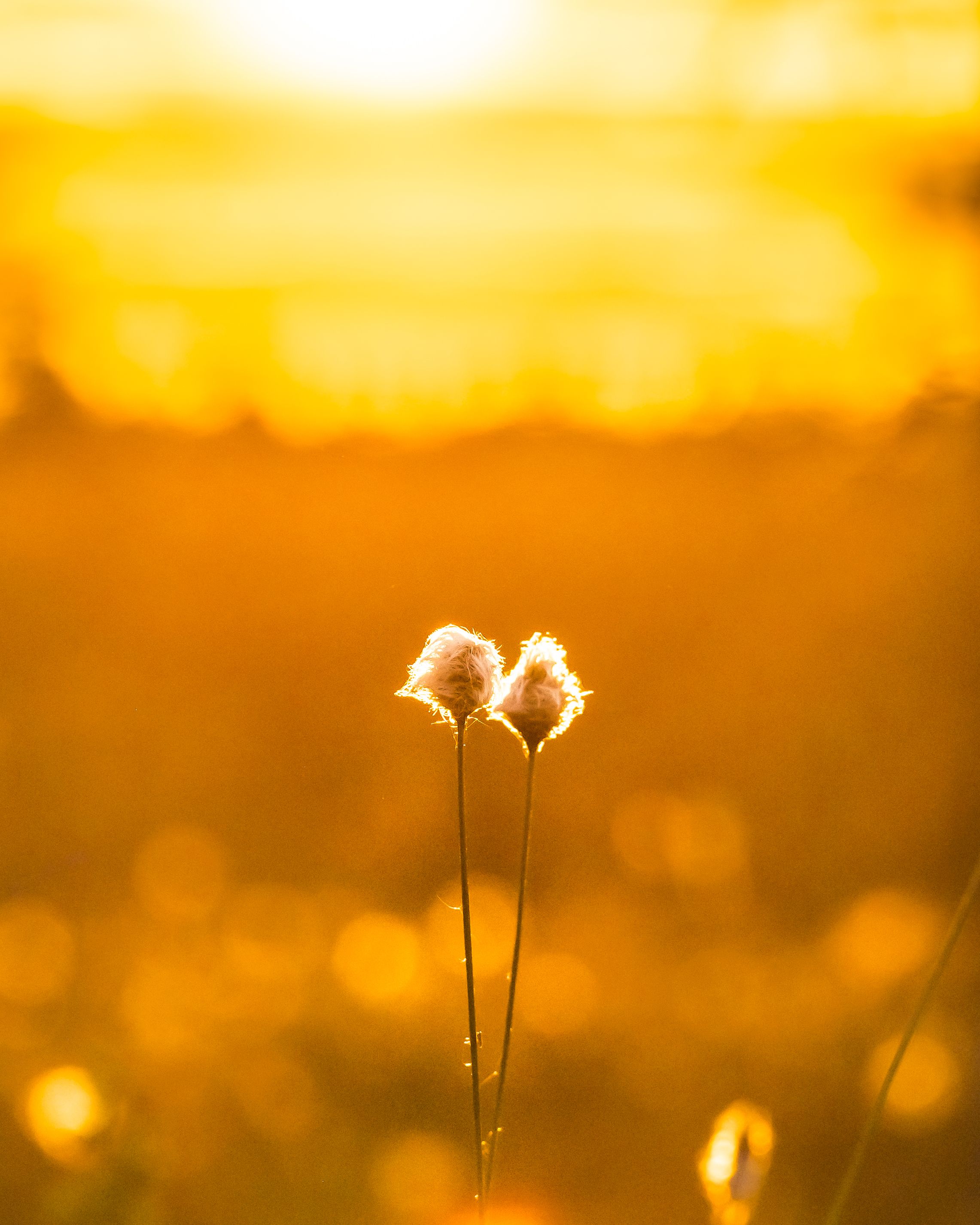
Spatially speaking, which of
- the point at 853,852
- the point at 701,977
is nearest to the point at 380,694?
the point at 701,977

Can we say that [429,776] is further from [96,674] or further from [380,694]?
[96,674]

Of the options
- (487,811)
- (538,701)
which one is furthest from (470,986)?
(487,811)

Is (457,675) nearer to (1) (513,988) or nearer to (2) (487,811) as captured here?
(1) (513,988)

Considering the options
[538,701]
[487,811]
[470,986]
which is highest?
[487,811]

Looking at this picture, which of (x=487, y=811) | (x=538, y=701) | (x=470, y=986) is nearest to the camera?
(x=470, y=986)

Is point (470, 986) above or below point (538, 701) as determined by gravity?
below

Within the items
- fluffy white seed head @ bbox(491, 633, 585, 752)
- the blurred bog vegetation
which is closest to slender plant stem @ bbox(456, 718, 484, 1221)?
fluffy white seed head @ bbox(491, 633, 585, 752)
